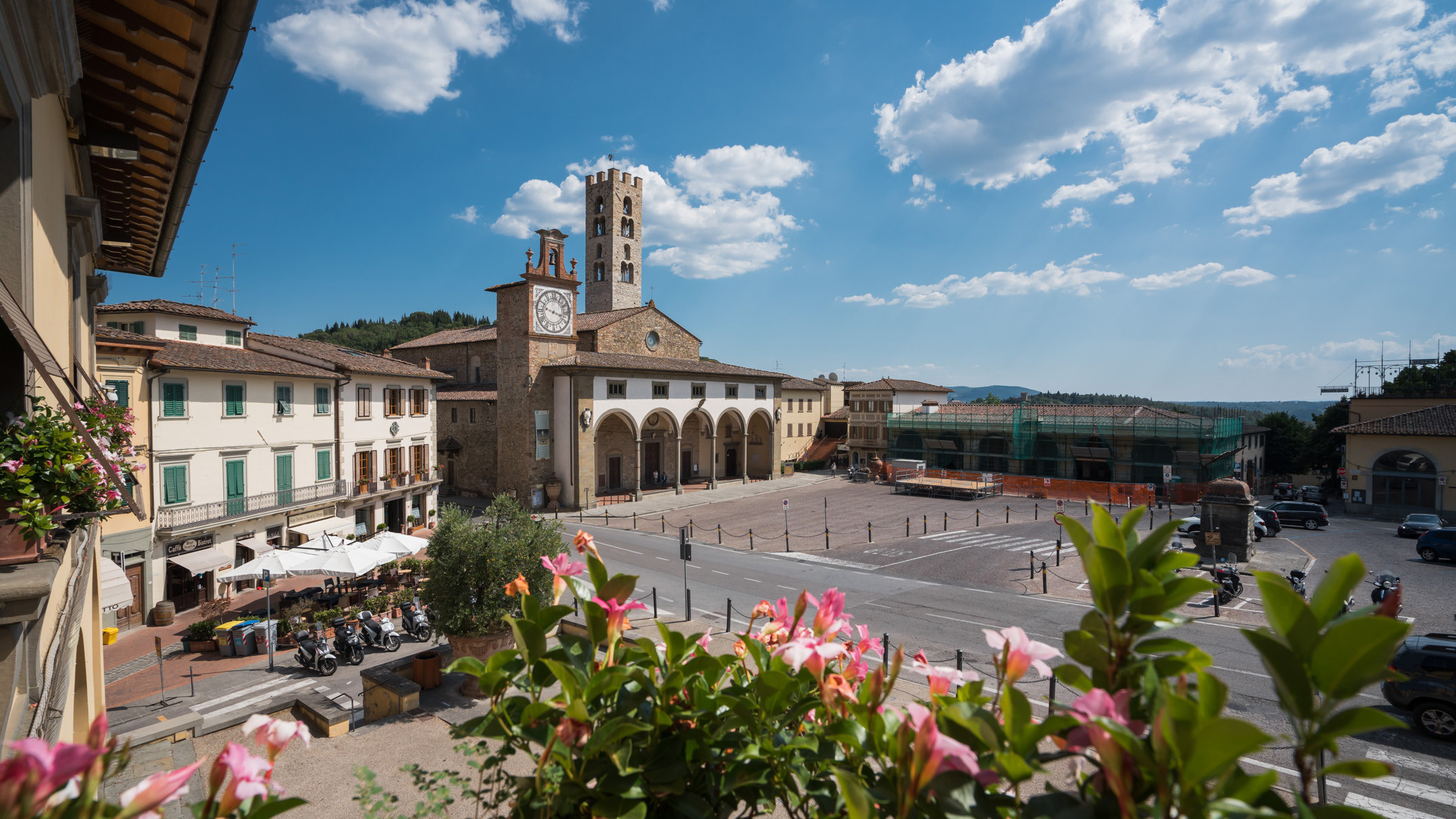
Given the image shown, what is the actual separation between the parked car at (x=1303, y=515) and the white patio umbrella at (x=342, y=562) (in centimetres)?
3504

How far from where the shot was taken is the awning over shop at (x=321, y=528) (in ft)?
72.6

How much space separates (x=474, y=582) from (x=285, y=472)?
15809mm

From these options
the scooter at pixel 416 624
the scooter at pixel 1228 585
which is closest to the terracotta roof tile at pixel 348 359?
the scooter at pixel 416 624

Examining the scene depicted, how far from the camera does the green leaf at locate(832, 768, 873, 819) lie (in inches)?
53.8

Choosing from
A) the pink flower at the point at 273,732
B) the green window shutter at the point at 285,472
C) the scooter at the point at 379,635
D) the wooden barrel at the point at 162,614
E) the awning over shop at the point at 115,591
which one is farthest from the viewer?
the green window shutter at the point at 285,472

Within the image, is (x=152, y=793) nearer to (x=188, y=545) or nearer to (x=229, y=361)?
(x=188, y=545)

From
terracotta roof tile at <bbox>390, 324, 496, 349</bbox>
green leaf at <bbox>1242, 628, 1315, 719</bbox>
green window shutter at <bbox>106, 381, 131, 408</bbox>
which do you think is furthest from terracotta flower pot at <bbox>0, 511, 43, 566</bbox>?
terracotta roof tile at <bbox>390, 324, 496, 349</bbox>

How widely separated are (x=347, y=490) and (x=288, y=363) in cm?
527

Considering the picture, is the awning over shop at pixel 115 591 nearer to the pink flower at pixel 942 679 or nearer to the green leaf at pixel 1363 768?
the pink flower at pixel 942 679

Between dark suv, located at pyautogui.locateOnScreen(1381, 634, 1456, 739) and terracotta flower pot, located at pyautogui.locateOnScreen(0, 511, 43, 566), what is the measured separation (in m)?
14.7

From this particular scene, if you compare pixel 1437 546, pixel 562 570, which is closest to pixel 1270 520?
pixel 1437 546

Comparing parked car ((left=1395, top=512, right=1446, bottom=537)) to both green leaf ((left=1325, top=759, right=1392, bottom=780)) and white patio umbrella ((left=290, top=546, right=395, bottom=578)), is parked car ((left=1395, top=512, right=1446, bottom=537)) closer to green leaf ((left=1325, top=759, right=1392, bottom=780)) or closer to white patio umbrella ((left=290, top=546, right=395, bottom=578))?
green leaf ((left=1325, top=759, right=1392, bottom=780))

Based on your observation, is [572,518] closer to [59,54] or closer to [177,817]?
[177,817]

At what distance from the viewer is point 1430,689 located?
32.4 feet
